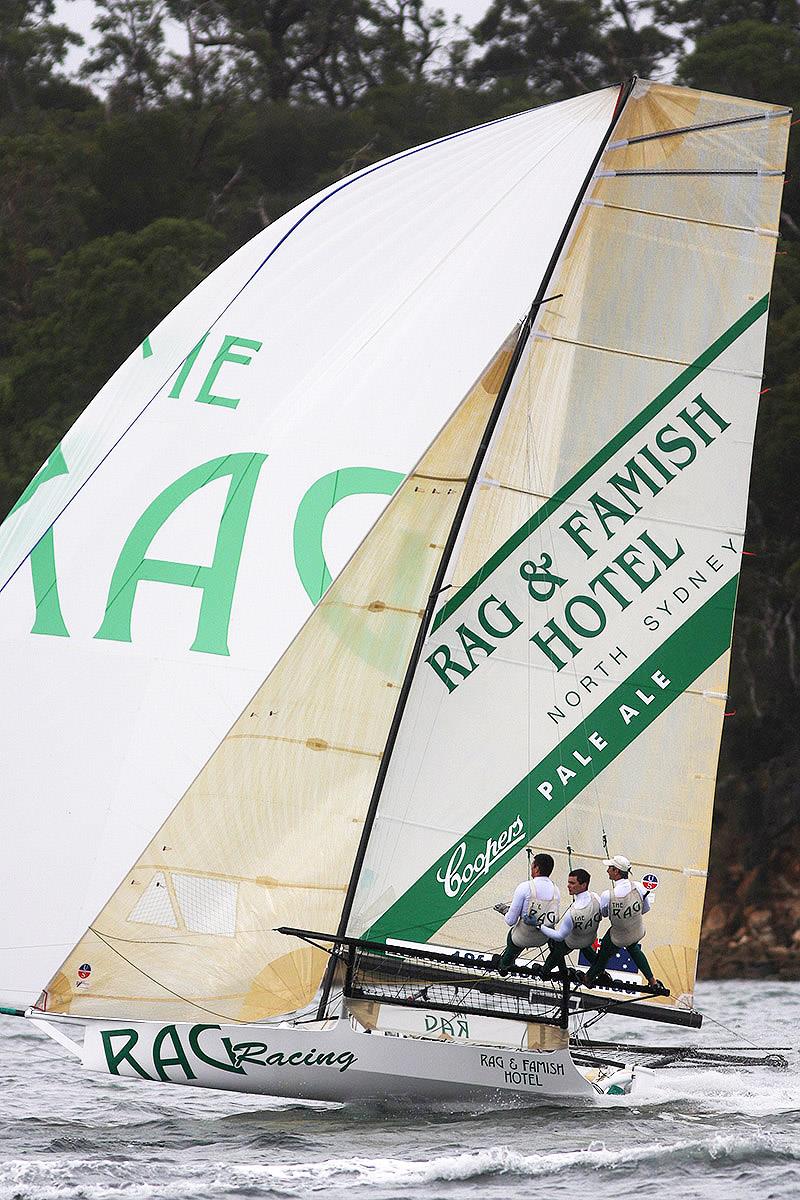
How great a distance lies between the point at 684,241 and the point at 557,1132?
4.72 m

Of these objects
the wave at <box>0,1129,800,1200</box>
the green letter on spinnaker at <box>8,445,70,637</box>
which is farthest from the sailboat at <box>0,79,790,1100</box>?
the wave at <box>0,1129,800,1200</box>

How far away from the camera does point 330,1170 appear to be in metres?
7.77

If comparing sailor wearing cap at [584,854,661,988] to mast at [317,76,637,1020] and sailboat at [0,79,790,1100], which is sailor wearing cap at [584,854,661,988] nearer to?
sailboat at [0,79,790,1100]

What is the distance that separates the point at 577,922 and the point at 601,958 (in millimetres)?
319

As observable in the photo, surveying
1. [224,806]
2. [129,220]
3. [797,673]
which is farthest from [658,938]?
[129,220]

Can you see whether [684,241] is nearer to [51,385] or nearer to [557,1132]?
[557,1132]

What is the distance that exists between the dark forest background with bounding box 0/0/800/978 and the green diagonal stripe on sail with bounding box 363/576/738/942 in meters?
10.2

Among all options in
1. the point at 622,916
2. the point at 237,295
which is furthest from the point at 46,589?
the point at 622,916

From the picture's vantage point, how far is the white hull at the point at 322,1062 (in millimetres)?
8445

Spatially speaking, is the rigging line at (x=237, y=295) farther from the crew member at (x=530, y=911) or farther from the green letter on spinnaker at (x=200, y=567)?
the crew member at (x=530, y=911)

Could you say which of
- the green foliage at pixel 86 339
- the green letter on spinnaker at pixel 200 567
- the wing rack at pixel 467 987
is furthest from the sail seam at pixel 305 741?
the green foliage at pixel 86 339

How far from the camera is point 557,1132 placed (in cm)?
866

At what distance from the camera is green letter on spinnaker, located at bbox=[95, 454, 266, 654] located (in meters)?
8.97

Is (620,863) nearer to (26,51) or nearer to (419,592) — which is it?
(419,592)
